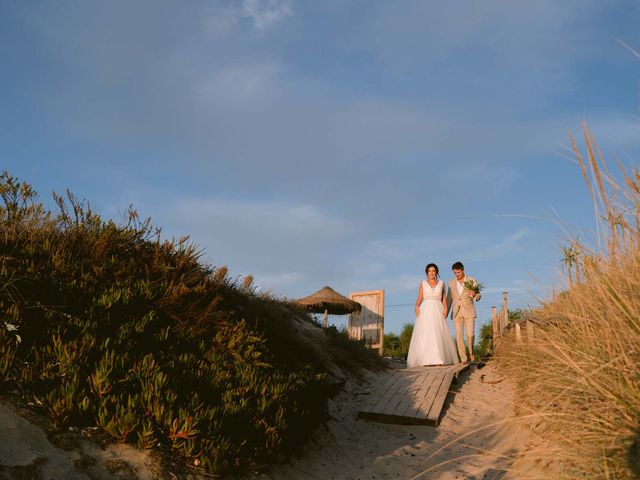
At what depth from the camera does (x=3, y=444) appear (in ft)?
15.2

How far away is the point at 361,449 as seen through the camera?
800 centimetres

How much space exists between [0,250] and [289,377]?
12.8ft

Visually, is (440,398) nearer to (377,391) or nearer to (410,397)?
(410,397)

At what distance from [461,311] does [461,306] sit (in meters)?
0.14

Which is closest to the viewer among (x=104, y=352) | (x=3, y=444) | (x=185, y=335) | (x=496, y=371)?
(x=3, y=444)

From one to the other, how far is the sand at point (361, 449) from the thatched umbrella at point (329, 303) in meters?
9.37

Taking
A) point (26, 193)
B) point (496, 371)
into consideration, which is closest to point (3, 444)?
point (26, 193)

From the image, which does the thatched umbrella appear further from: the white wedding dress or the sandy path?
the sandy path

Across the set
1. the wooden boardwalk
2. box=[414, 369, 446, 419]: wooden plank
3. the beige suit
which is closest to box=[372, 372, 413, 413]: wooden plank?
the wooden boardwalk

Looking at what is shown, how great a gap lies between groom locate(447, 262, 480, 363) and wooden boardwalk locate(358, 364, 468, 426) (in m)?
1.58

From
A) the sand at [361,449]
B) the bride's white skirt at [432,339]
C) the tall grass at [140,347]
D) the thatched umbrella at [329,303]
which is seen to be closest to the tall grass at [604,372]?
the sand at [361,449]

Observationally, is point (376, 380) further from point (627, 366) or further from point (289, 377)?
point (627, 366)

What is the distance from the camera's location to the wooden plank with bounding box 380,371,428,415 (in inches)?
370

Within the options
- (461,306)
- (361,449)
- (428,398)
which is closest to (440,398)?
(428,398)
